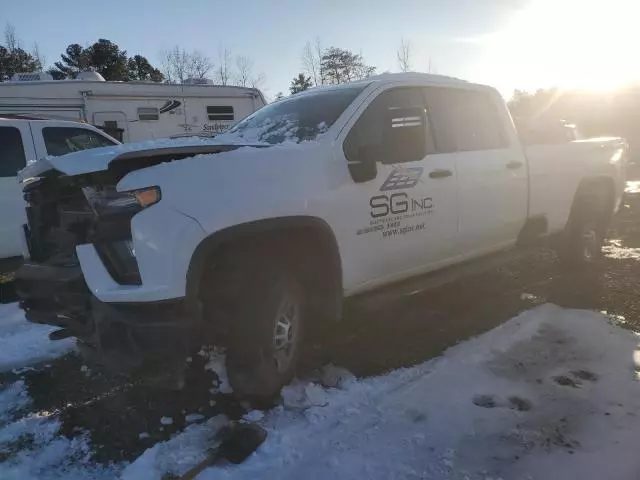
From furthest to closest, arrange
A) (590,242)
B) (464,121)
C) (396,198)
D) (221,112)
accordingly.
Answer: (221,112) → (590,242) → (464,121) → (396,198)

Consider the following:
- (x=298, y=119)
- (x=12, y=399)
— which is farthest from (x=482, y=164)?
(x=12, y=399)

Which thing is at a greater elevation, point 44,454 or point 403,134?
point 403,134

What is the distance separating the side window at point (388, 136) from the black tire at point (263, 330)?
100 centimetres

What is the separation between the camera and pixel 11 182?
7676 millimetres

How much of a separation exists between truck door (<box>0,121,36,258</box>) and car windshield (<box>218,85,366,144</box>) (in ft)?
13.5

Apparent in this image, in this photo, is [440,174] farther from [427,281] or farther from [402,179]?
[427,281]

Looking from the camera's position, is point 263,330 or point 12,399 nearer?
point 263,330

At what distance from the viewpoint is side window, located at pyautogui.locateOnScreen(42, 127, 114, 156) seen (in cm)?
807

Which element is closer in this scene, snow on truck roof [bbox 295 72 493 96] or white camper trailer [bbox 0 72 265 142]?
snow on truck roof [bbox 295 72 493 96]

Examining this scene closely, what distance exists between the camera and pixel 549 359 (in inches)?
165

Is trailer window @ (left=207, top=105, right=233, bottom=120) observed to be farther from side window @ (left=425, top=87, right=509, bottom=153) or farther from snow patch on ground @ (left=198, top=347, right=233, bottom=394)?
snow patch on ground @ (left=198, top=347, right=233, bottom=394)

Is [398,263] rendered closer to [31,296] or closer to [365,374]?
[365,374]

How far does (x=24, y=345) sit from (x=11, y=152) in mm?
3866

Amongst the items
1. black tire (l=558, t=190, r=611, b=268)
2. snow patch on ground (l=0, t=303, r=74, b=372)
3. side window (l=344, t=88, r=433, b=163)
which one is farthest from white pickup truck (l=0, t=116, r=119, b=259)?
black tire (l=558, t=190, r=611, b=268)
